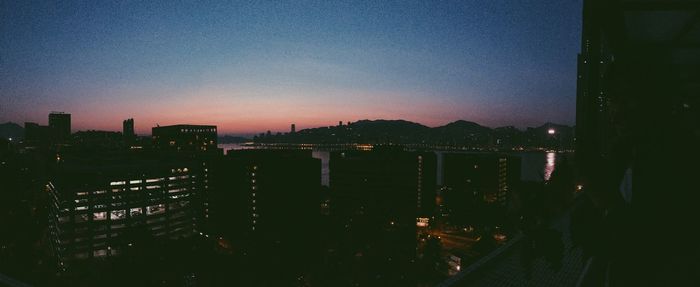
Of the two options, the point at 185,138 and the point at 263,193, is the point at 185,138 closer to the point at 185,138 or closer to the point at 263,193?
the point at 185,138

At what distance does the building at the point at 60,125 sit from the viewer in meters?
122

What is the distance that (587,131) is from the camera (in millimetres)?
1446

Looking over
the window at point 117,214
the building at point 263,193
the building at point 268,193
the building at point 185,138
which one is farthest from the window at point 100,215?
the building at point 185,138

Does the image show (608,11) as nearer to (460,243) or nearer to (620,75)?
(620,75)

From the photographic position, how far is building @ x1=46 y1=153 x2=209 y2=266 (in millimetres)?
41531

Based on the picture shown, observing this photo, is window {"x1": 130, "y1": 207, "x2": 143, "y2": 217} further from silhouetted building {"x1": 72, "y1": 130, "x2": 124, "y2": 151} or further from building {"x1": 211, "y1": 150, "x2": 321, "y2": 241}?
silhouetted building {"x1": 72, "y1": 130, "x2": 124, "y2": 151}

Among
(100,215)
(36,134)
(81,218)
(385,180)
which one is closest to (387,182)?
(385,180)

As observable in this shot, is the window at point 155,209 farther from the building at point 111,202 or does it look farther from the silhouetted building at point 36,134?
the silhouetted building at point 36,134

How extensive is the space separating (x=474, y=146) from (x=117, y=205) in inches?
4818

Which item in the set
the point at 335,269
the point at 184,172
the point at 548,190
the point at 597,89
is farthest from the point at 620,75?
the point at 184,172

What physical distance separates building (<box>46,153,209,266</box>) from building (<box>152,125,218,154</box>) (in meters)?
34.8

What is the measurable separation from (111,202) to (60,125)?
351ft

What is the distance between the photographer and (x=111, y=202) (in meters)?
44.7

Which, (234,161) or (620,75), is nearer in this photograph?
(620,75)
